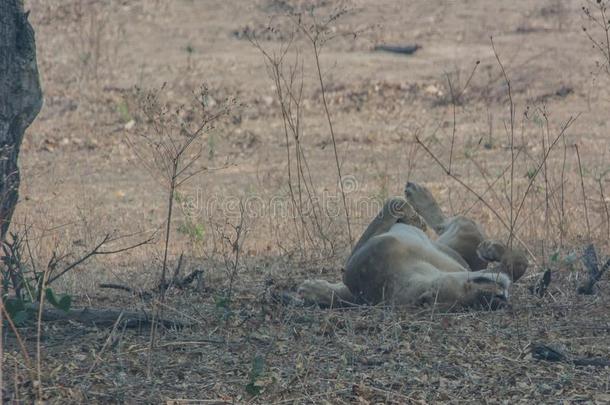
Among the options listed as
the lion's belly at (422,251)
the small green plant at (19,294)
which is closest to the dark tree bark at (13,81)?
the small green plant at (19,294)

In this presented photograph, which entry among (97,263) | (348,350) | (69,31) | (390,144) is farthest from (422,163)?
(69,31)

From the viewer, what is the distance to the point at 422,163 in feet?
34.8

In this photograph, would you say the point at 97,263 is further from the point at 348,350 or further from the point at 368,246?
the point at 348,350

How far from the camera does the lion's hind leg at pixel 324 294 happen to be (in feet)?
15.8

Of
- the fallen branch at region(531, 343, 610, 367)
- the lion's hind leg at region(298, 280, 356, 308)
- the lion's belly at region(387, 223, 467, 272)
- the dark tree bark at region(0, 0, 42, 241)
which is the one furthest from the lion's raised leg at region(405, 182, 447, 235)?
the dark tree bark at region(0, 0, 42, 241)

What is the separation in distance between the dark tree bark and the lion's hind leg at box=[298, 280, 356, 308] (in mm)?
1347

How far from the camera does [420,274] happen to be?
4.75 metres

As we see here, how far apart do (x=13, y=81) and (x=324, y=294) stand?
1.66 metres

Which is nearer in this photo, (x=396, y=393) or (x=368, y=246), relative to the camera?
(x=396, y=393)

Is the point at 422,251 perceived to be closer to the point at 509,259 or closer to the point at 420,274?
the point at 420,274

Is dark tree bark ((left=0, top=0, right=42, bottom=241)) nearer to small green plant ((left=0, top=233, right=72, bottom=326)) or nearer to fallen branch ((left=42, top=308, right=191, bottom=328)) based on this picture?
small green plant ((left=0, top=233, right=72, bottom=326))

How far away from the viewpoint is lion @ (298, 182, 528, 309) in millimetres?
4609

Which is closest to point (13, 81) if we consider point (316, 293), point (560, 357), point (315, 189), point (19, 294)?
point (19, 294)

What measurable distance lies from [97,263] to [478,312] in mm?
3038
